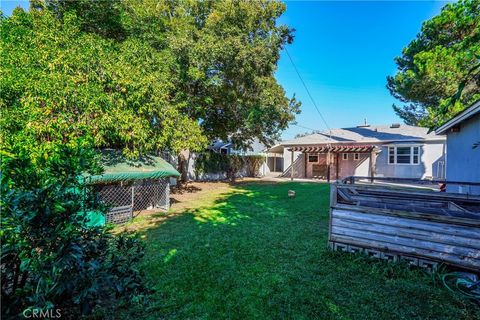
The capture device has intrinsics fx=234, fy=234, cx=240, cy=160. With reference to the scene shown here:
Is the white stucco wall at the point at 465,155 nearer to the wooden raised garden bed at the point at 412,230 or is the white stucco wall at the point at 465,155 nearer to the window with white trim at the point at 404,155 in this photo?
the wooden raised garden bed at the point at 412,230

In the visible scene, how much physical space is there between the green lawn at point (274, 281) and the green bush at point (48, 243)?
1.35 meters

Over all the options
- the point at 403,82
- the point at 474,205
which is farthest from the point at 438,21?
the point at 474,205

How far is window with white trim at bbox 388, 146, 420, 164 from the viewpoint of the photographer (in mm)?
17403

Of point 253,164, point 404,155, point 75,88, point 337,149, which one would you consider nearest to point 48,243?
point 75,88

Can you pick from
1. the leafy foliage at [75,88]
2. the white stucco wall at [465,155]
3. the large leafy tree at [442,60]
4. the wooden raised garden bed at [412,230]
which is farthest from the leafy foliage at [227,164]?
the white stucco wall at [465,155]

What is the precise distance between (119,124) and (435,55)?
15351 millimetres

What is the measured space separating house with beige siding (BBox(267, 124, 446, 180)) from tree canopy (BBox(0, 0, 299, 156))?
4728 mm

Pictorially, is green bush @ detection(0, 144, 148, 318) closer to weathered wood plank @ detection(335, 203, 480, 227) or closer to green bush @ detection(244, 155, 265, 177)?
weathered wood plank @ detection(335, 203, 480, 227)

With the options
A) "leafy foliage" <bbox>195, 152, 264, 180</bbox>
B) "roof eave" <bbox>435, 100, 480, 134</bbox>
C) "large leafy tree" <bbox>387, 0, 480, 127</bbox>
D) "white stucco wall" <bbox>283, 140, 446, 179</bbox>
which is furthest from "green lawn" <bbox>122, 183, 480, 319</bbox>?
"white stucco wall" <bbox>283, 140, 446, 179</bbox>

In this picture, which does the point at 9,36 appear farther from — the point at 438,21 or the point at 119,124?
the point at 438,21

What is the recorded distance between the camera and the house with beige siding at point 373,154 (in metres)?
16.9

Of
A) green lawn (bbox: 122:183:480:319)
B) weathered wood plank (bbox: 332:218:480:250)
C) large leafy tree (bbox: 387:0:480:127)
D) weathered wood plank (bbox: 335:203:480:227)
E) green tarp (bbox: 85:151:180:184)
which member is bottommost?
green lawn (bbox: 122:183:480:319)

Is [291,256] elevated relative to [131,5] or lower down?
lower down

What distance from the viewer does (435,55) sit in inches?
480
